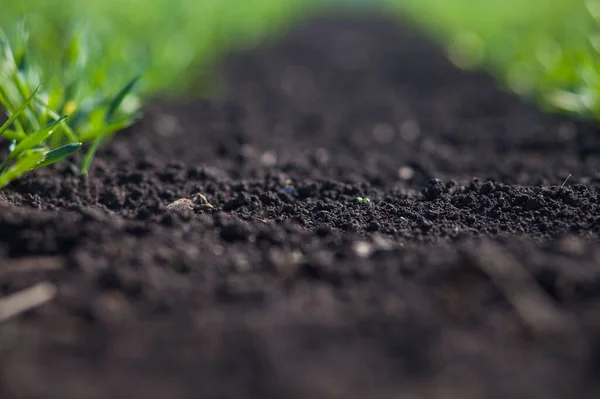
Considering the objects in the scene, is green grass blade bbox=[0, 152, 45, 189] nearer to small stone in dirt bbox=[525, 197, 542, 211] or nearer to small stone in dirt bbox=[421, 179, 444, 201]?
small stone in dirt bbox=[421, 179, 444, 201]

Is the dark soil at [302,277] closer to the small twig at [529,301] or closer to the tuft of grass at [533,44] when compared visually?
the small twig at [529,301]

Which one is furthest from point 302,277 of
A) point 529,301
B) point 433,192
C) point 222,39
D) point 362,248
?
point 222,39

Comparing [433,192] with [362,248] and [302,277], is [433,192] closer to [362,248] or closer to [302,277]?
[362,248]

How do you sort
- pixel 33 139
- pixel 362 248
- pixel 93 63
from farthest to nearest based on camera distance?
pixel 93 63 < pixel 33 139 < pixel 362 248

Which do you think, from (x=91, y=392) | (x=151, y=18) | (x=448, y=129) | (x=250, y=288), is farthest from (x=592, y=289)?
(x=151, y=18)

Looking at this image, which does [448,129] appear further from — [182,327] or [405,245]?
[182,327]
